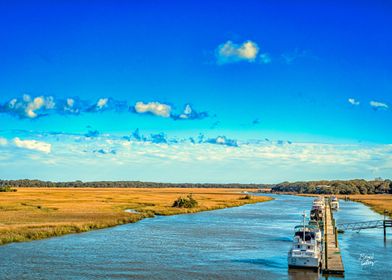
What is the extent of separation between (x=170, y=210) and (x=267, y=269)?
6100 centimetres

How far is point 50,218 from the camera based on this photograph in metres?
72.5

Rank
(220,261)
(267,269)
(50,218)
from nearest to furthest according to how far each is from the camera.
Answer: (267,269) → (220,261) → (50,218)

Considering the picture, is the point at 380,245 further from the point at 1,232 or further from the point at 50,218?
the point at 50,218

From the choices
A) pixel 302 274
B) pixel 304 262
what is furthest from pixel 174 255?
pixel 302 274

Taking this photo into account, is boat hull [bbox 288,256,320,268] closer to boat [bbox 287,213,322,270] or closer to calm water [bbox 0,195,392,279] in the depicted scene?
boat [bbox 287,213,322,270]

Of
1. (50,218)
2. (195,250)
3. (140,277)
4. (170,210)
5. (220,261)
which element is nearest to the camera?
(140,277)

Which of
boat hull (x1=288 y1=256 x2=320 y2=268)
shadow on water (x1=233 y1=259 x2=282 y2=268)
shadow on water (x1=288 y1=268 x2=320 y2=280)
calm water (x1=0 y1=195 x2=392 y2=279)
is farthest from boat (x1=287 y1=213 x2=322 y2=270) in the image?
shadow on water (x1=233 y1=259 x2=282 y2=268)

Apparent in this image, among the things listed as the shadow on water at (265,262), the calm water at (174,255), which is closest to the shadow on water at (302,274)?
the calm water at (174,255)

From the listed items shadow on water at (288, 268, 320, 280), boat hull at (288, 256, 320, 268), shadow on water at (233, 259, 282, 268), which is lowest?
shadow on water at (288, 268, 320, 280)

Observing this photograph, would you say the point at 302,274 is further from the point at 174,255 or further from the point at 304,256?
the point at 174,255

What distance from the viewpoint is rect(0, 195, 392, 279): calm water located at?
3666cm

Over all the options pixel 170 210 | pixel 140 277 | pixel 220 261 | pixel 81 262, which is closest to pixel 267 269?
pixel 220 261

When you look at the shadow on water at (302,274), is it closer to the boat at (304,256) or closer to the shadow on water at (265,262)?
the boat at (304,256)

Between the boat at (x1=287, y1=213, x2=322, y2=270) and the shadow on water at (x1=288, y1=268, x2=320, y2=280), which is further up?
the boat at (x1=287, y1=213, x2=322, y2=270)
